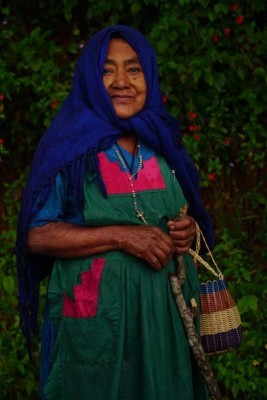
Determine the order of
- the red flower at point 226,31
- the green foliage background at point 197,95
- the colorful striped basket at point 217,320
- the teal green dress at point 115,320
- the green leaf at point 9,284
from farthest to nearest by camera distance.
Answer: the red flower at point 226,31 → the green foliage background at point 197,95 → the green leaf at point 9,284 → the colorful striped basket at point 217,320 → the teal green dress at point 115,320

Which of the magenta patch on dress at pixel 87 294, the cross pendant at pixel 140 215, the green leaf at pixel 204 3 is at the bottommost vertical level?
the magenta patch on dress at pixel 87 294

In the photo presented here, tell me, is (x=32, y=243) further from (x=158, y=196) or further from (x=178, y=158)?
(x=178, y=158)

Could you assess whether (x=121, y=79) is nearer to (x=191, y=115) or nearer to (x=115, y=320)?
(x=115, y=320)

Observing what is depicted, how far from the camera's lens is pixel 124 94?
105 inches

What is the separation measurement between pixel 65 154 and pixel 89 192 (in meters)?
0.17

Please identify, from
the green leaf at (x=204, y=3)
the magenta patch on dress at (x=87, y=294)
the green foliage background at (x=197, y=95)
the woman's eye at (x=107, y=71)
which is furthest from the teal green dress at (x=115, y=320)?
the green leaf at (x=204, y=3)

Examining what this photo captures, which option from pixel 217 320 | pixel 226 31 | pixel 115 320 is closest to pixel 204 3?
pixel 226 31

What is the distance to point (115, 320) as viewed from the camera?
8.13 feet

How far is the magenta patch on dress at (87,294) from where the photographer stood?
8.16ft

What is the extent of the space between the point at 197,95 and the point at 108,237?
288 centimetres

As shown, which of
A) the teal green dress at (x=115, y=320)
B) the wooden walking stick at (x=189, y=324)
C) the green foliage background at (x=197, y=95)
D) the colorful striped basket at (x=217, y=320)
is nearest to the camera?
the teal green dress at (x=115, y=320)

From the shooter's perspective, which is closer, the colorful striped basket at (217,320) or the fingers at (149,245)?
the fingers at (149,245)

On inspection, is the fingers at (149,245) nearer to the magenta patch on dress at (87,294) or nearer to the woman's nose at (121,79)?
the magenta patch on dress at (87,294)

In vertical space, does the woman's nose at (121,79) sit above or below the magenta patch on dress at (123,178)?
above
